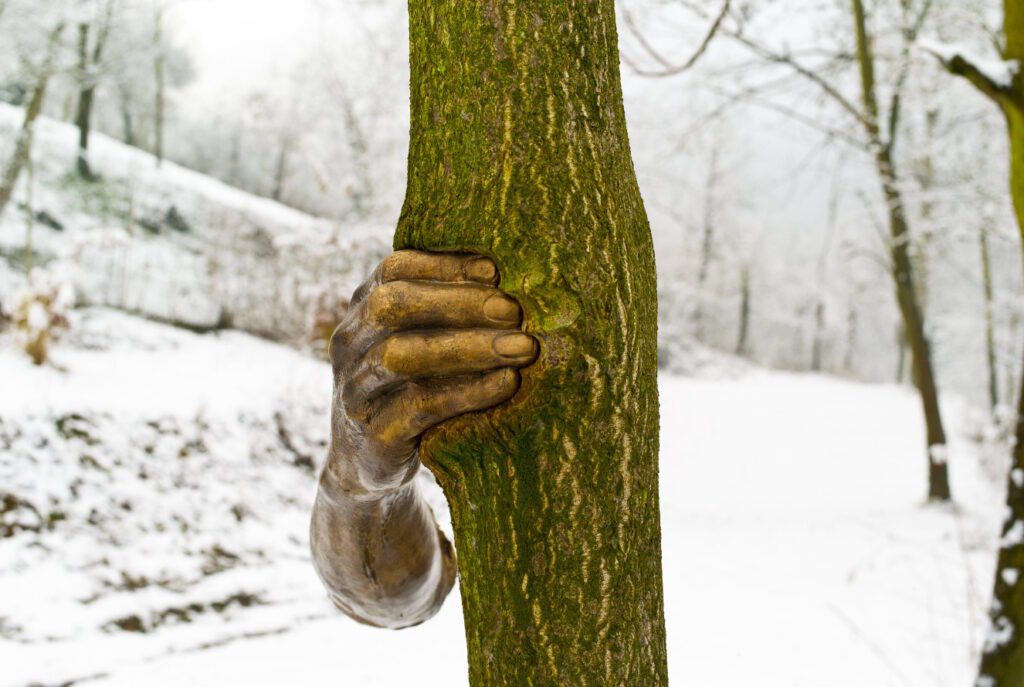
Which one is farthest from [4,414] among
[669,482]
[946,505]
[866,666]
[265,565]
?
[946,505]

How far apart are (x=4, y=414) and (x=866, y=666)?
20.7 ft

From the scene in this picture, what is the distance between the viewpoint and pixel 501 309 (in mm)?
1097

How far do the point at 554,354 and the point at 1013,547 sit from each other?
2981 mm

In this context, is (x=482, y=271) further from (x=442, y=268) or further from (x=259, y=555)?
(x=259, y=555)

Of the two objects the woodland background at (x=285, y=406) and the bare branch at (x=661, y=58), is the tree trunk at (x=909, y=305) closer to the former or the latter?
the woodland background at (x=285, y=406)

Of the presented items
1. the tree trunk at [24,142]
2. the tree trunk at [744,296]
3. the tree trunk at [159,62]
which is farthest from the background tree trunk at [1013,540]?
the tree trunk at [744,296]

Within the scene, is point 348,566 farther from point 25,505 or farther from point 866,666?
point 25,505

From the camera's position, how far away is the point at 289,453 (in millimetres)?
7895

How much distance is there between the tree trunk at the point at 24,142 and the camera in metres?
9.17

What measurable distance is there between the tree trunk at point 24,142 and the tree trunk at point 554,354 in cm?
986

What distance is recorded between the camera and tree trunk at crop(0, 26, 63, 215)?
9172 millimetres

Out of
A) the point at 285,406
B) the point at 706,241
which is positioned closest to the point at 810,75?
the point at 285,406

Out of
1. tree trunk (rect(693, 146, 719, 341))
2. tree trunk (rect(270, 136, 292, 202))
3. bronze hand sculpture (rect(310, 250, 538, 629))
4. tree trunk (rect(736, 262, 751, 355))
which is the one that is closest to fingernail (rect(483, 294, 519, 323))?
bronze hand sculpture (rect(310, 250, 538, 629))

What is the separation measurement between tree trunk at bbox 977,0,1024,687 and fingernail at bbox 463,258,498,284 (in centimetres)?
277
